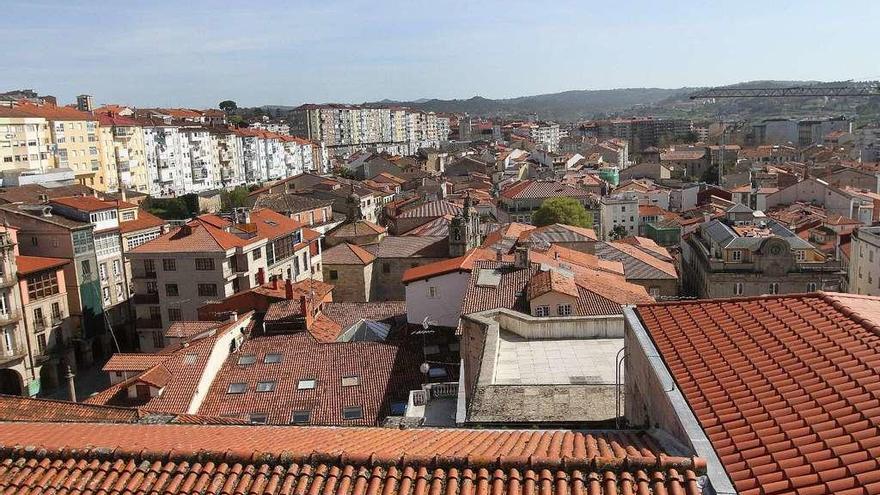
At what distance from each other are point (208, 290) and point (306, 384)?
1653 cm

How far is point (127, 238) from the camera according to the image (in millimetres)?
48250

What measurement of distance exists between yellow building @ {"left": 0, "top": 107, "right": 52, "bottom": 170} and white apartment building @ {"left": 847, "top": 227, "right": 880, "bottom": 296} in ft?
234

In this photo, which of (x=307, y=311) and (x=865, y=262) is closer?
(x=307, y=311)

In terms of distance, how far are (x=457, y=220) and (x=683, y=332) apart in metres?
34.7

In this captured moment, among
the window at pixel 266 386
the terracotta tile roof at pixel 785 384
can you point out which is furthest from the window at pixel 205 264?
the terracotta tile roof at pixel 785 384

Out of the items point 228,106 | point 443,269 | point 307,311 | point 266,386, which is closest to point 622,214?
point 443,269

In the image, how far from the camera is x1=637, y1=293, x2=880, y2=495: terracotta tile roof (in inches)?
243

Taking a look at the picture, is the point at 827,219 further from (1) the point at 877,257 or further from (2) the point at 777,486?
(2) the point at 777,486

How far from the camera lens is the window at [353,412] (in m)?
22.7

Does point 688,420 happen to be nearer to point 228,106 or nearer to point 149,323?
point 149,323

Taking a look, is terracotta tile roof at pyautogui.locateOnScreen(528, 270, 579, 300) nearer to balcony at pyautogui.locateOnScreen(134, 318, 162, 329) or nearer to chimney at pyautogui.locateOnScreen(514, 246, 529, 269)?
chimney at pyautogui.locateOnScreen(514, 246, 529, 269)

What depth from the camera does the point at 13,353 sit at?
37344mm

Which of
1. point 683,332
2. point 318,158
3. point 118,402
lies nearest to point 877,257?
point 683,332

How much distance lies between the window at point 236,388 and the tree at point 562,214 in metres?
37.9
